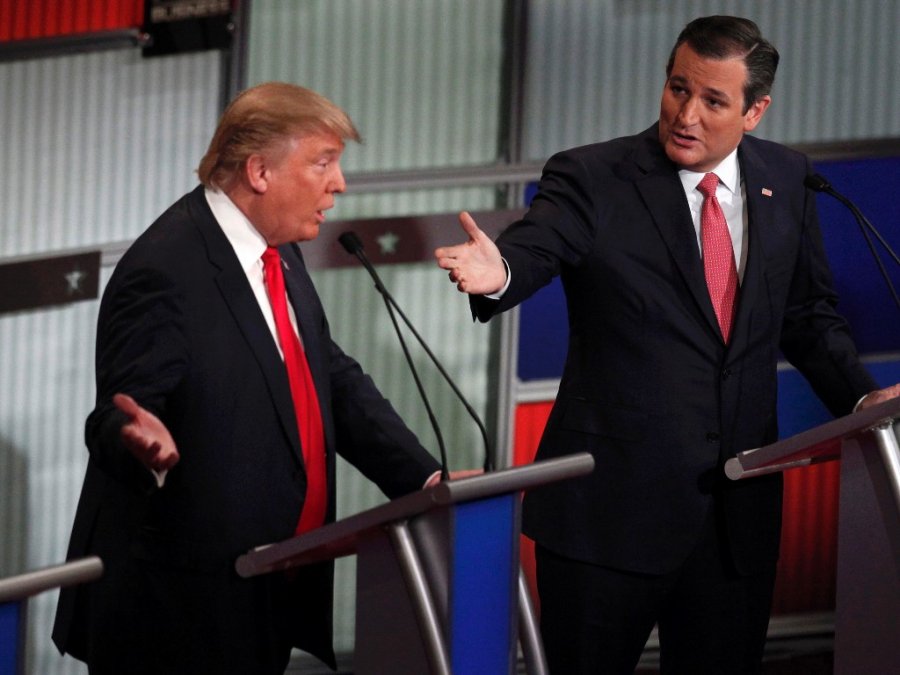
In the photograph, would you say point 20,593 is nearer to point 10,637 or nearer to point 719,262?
point 10,637

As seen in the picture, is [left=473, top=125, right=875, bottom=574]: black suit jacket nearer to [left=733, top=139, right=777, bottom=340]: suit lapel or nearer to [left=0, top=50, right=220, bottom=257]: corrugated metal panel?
[left=733, top=139, right=777, bottom=340]: suit lapel

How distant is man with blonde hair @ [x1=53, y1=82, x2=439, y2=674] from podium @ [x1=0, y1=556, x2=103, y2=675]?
638 mm

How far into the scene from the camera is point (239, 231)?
258 centimetres

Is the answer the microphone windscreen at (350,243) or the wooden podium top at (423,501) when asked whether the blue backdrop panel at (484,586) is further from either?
the microphone windscreen at (350,243)

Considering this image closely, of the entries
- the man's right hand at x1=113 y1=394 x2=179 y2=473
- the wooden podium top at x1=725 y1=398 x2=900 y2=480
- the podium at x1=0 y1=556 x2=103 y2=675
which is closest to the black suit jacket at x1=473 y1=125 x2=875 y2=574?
the wooden podium top at x1=725 y1=398 x2=900 y2=480

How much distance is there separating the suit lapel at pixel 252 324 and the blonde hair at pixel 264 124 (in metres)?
0.15

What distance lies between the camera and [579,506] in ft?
8.21

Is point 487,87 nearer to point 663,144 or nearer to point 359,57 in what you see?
point 359,57

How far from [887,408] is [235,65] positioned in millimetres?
2651

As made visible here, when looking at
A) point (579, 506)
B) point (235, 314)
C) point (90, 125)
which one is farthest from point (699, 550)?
point (90, 125)

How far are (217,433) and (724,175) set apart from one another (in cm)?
101

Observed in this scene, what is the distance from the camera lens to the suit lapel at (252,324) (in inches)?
97.5

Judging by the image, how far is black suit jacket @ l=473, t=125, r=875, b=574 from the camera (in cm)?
248

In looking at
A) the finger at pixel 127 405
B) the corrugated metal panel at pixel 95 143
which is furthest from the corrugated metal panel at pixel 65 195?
the finger at pixel 127 405
